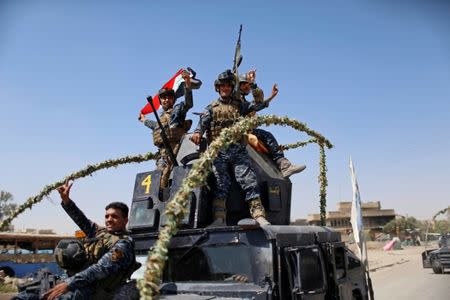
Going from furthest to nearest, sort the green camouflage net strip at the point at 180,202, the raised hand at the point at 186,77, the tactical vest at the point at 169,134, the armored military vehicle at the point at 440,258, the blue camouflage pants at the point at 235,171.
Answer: the armored military vehicle at the point at 440,258 → the tactical vest at the point at 169,134 → the raised hand at the point at 186,77 → the blue camouflage pants at the point at 235,171 → the green camouflage net strip at the point at 180,202

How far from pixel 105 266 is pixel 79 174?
440cm

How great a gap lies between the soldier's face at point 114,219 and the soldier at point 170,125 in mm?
1987

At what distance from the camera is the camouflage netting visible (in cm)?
352

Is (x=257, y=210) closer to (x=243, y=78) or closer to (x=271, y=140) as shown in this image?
(x=271, y=140)

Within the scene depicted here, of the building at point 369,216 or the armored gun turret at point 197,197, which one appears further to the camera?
the building at point 369,216

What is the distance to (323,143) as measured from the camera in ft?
29.6

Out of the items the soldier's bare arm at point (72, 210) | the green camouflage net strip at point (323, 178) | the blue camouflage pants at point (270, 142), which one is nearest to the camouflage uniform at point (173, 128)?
the blue camouflage pants at point (270, 142)

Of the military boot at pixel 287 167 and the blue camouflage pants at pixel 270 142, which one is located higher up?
the blue camouflage pants at pixel 270 142

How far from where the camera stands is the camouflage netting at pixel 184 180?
3516mm

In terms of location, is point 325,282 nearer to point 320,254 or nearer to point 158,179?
point 320,254

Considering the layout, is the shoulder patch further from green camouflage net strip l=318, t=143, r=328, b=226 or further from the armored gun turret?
green camouflage net strip l=318, t=143, r=328, b=226

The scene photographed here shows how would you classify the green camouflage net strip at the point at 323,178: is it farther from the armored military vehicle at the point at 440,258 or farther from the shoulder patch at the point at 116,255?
the armored military vehicle at the point at 440,258

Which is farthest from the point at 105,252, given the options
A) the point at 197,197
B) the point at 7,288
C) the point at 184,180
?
the point at 7,288

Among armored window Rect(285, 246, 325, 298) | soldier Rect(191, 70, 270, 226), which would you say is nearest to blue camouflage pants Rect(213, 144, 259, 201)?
soldier Rect(191, 70, 270, 226)
